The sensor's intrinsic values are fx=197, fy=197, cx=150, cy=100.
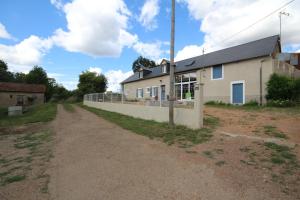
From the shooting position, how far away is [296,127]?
23.5 ft

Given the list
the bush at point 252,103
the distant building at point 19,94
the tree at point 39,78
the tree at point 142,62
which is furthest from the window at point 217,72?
the tree at point 39,78

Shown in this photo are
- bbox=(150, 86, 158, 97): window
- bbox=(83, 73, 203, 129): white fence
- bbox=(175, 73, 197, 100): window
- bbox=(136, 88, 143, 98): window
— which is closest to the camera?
bbox=(83, 73, 203, 129): white fence

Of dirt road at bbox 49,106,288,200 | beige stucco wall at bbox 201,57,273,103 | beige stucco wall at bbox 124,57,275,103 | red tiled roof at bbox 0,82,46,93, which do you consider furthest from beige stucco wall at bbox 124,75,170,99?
red tiled roof at bbox 0,82,46,93

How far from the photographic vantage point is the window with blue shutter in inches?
684

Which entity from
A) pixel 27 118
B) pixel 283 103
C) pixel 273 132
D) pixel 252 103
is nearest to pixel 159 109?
pixel 273 132

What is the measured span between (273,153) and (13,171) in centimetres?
584

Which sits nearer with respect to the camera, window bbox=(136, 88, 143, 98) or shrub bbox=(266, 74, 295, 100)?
shrub bbox=(266, 74, 295, 100)

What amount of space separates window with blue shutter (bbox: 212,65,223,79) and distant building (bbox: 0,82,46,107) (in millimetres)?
35523

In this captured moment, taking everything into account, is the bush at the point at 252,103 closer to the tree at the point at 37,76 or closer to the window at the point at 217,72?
the window at the point at 217,72

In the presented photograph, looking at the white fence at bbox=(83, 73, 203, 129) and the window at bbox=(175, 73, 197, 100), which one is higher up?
the window at bbox=(175, 73, 197, 100)

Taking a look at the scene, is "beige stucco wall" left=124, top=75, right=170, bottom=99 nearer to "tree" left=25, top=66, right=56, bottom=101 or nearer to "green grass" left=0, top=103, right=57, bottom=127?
"green grass" left=0, top=103, right=57, bottom=127

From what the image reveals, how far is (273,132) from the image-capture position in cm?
664

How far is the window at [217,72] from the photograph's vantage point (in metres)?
17.4

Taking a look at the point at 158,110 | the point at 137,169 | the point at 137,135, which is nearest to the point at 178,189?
the point at 137,169
